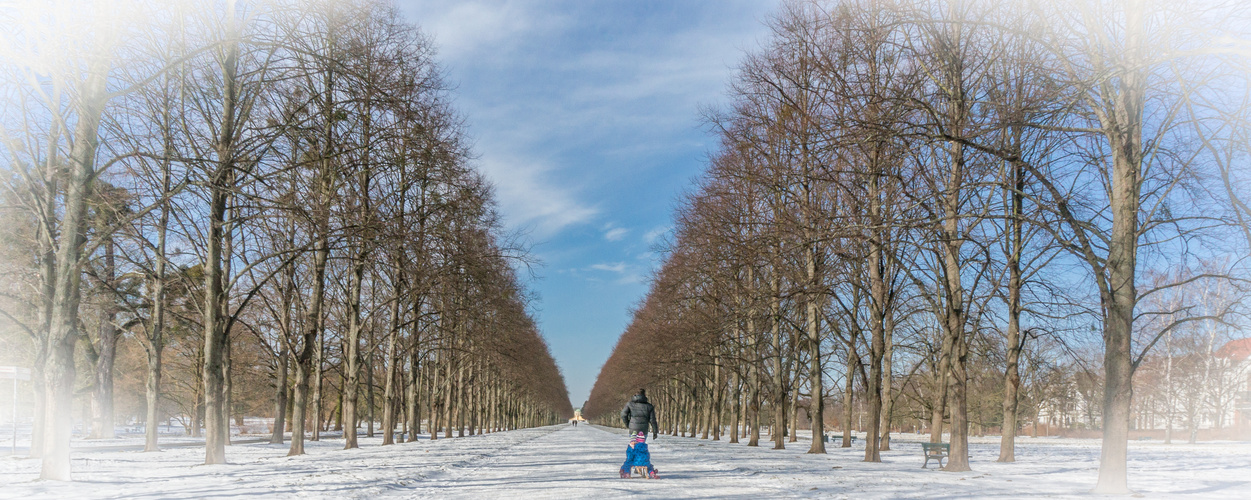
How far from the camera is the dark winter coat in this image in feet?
50.6

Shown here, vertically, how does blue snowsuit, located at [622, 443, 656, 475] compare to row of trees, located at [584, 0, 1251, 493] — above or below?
below

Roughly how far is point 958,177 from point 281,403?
27436mm

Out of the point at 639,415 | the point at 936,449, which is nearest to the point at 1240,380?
the point at 936,449

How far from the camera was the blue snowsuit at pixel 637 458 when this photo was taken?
1495cm

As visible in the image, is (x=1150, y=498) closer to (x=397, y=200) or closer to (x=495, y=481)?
(x=495, y=481)

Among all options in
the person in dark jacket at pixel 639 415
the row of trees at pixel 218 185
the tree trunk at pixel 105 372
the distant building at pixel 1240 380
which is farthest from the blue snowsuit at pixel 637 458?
the distant building at pixel 1240 380

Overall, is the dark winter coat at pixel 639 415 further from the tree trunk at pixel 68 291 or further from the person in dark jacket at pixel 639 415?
the tree trunk at pixel 68 291

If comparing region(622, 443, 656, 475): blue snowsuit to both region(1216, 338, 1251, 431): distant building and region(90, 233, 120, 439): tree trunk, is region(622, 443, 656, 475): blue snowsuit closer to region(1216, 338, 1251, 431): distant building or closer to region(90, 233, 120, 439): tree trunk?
region(90, 233, 120, 439): tree trunk

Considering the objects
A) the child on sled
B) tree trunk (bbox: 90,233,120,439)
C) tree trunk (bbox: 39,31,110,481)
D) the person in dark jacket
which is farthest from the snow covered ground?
tree trunk (bbox: 90,233,120,439)

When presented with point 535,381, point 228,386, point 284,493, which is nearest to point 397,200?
point 228,386

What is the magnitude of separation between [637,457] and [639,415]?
910 mm

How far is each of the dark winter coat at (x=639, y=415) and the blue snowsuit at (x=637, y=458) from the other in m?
0.35

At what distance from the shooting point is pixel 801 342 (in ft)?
87.8

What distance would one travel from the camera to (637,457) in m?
15.0
